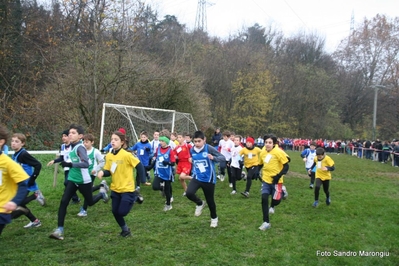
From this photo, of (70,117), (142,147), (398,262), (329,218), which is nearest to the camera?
(398,262)

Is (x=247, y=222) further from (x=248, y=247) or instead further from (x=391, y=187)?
(x=391, y=187)

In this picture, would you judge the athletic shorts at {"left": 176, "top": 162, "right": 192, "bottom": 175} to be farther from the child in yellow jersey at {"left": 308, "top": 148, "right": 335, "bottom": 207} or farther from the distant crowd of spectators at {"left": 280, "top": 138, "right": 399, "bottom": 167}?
the distant crowd of spectators at {"left": 280, "top": 138, "right": 399, "bottom": 167}

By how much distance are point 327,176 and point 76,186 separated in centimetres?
620

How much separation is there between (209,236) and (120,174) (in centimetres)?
194

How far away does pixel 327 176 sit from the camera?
9.27 meters

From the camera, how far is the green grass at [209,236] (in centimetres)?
537

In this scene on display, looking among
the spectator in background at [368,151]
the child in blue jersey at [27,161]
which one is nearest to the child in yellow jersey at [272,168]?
the child in blue jersey at [27,161]

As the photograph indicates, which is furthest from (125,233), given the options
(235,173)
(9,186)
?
(235,173)

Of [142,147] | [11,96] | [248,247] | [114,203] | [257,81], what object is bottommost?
[248,247]

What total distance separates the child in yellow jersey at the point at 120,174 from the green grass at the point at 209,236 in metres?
0.60

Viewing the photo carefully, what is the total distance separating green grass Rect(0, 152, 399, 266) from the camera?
17.6 feet

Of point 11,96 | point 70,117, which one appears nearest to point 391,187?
point 70,117

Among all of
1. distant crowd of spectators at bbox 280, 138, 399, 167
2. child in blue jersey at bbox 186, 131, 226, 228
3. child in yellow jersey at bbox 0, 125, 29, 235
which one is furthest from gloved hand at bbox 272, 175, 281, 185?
distant crowd of spectators at bbox 280, 138, 399, 167

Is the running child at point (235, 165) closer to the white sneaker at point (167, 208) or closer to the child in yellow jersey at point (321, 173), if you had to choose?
the child in yellow jersey at point (321, 173)
